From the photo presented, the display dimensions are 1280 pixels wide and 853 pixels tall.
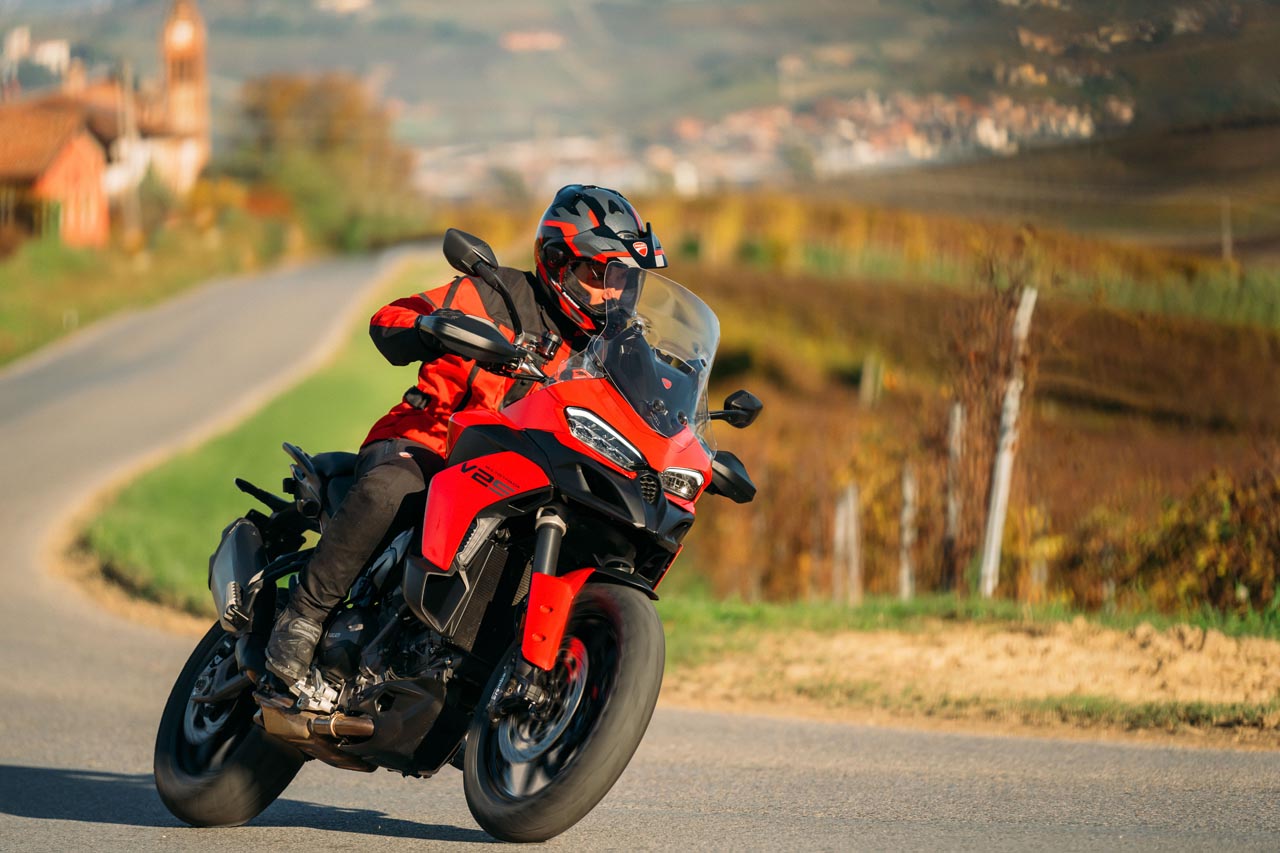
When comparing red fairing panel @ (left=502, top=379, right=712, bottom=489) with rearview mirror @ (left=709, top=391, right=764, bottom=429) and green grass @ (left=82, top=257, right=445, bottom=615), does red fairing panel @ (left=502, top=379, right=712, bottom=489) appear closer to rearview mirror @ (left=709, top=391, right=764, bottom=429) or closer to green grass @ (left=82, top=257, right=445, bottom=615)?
rearview mirror @ (left=709, top=391, right=764, bottom=429)

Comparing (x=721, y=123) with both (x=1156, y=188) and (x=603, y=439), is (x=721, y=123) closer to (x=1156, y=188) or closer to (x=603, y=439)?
(x=1156, y=188)

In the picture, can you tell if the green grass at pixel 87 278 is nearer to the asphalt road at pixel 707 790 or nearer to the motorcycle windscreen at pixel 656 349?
the asphalt road at pixel 707 790

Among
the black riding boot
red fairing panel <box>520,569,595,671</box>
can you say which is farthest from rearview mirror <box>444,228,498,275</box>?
the black riding boot

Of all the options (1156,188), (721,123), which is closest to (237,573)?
(1156,188)

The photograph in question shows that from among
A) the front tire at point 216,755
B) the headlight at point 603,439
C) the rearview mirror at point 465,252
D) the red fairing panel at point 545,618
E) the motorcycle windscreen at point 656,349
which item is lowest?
the front tire at point 216,755

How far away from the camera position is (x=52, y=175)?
65875mm

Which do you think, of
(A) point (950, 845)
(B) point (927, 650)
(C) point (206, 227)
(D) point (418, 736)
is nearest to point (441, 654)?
(D) point (418, 736)

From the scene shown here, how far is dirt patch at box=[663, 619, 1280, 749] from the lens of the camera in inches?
342

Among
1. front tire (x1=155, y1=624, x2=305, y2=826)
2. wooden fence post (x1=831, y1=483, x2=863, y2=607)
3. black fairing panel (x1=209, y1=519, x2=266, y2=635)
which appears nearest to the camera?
front tire (x1=155, y1=624, x2=305, y2=826)

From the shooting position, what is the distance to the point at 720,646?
448 inches

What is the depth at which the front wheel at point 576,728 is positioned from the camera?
16.3 feet

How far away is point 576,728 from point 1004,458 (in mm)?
8045

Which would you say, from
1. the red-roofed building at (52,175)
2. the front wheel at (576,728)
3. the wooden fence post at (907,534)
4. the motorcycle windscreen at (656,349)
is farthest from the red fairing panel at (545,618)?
the red-roofed building at (52,175)

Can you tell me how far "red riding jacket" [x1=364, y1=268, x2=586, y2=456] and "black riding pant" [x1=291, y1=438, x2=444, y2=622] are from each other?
5.4 inches
